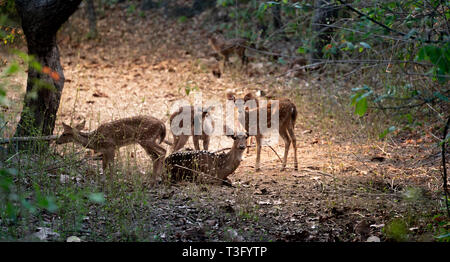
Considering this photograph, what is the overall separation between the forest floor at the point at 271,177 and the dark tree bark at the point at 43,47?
0.43 meters

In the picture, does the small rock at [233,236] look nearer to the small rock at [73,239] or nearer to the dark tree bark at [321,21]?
the small rock at [73,239]

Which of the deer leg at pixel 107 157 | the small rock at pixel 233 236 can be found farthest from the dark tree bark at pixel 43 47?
the small rock at pixel 233 236

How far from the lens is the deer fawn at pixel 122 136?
23.6 feet

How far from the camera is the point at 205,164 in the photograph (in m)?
7.18

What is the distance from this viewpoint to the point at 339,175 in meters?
7.19

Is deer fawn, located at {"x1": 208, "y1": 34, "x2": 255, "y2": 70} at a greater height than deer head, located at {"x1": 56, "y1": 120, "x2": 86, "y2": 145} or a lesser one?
greater

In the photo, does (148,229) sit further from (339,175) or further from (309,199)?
(339,175)

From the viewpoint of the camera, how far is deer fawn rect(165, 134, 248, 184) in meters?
7.10

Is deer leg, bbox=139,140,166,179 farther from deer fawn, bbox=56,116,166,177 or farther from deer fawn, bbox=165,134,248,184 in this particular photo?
deer fawn, bbox=165,134,248,184

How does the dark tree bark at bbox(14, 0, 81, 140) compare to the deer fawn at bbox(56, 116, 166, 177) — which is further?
the deer fawn at bbox(56, 116, 166, 177)

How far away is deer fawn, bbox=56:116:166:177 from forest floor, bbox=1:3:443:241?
0.27 metres

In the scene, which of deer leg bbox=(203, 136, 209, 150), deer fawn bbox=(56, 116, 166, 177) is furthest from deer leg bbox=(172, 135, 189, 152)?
deer fawn bbox=(56, 116, 166, 177)

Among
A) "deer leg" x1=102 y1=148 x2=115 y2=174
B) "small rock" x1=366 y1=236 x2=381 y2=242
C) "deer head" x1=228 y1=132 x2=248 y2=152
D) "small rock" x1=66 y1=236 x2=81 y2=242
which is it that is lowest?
"small rock" x1=366 y1=236 x2=381 y2=242
